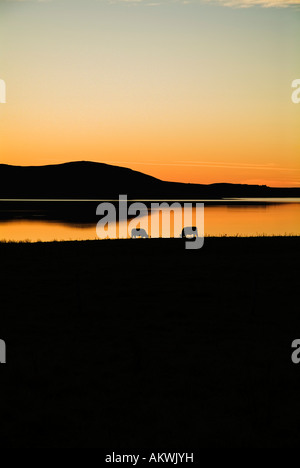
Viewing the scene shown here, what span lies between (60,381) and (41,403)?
114 cm

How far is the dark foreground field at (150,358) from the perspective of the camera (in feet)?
28.4

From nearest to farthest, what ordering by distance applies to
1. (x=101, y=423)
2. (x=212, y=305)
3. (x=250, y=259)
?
(x=101, y=423) → (x=212, y=305) → (x=250, y=259)

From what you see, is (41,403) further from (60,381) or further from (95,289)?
(95,289)

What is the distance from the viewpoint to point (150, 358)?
12.2 metres

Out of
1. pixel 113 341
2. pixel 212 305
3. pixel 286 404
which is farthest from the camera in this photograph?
pixel 212 305

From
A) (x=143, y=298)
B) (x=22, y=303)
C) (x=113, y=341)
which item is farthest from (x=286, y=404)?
(x=22, y=303)

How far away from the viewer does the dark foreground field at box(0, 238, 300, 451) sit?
8.66 metres

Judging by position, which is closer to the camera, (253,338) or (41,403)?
(41,403)

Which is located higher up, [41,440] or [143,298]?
[143,298]

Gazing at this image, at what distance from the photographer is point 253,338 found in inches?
557
